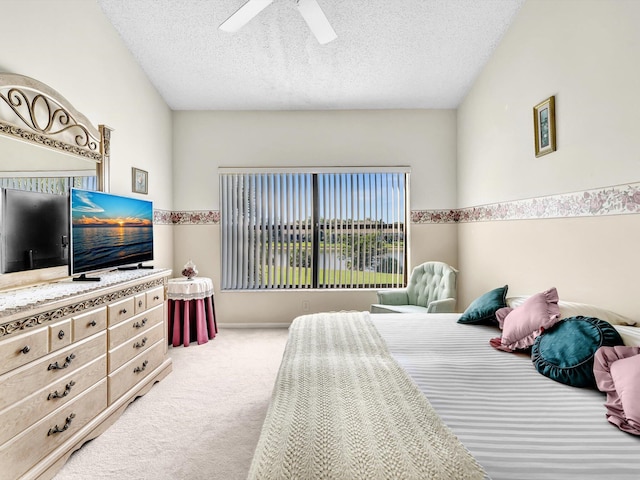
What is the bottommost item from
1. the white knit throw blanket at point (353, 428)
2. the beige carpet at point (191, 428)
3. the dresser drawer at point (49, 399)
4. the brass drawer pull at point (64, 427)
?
the beige carpet at point (191, 428)

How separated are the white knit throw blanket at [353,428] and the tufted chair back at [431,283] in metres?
2.02

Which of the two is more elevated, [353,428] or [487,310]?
[487,310]

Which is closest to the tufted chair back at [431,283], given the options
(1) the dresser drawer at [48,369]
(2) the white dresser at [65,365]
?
(2) the white dresser at [65,365]

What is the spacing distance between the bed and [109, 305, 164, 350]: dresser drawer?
48.3 inches

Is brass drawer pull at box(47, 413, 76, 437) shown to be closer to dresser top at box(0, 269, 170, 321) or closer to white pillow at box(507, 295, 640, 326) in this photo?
dresser top at box(0, 269, 170, 321)

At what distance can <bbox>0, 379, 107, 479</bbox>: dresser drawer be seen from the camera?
5.16 ft

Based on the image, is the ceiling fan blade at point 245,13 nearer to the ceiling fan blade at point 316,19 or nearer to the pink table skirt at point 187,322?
the ceiling fan blade at point 316,19

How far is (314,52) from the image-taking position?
11.6 ft

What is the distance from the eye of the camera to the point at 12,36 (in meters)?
2.21

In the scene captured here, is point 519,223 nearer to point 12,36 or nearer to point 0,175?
point 0,175

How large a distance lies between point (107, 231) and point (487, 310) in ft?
9.62

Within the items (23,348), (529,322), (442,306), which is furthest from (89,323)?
(442,306)

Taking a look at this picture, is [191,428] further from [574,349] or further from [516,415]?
[574,349]

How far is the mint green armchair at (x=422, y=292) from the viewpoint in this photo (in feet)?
11.9
